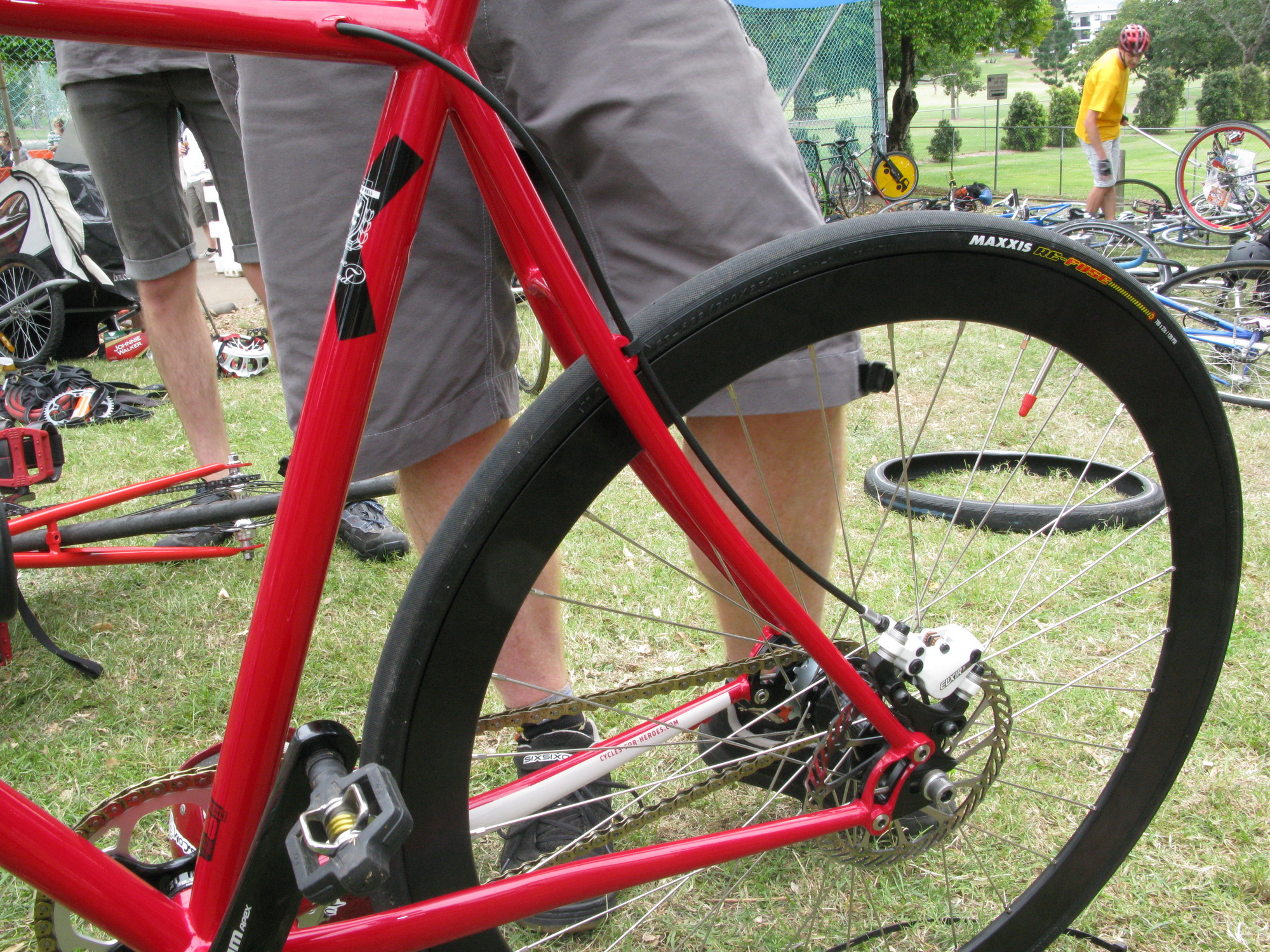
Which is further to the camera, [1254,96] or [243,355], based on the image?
[1254,96]

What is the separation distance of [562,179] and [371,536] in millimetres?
1678

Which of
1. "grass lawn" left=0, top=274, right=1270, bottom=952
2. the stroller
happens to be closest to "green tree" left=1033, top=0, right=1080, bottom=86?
the stroller

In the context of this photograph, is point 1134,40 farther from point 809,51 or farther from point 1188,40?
point 1188,40

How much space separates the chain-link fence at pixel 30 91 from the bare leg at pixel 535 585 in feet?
29.8

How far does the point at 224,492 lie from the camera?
241 centimetres

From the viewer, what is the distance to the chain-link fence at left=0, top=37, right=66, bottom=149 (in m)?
8.59

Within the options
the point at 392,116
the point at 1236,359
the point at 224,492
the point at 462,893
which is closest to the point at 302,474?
the point at 392,116

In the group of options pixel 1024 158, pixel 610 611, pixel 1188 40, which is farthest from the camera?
pixel 1188 40

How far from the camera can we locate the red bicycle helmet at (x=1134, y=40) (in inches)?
323

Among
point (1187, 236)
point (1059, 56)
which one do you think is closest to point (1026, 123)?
point (1059, 56)

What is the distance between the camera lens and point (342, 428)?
787mm

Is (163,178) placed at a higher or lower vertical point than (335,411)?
higher

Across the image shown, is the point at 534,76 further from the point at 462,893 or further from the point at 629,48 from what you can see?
the point at 462,893

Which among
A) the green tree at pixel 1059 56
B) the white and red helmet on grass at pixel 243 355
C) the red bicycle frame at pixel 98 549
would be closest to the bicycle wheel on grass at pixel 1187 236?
the white and red helmet on grass at pixel 243 355
